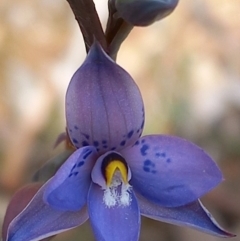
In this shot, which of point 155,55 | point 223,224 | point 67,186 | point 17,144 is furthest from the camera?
point 155,55

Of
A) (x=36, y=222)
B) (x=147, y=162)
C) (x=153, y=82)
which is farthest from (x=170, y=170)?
(x=153, y=82)

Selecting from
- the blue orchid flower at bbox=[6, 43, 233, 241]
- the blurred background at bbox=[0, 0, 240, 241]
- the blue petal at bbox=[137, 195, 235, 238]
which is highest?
the blue orchid flower at bbox=[6, 43, 233, 241]

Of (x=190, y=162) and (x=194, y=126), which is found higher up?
(x=190, y=162)

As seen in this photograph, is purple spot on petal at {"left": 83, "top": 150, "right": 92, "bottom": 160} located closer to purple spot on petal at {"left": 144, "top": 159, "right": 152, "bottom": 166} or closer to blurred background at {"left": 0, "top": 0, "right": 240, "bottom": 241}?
purple spot on petal at {"left": 144, "top": 159, "right": 152, "bottom": 166}

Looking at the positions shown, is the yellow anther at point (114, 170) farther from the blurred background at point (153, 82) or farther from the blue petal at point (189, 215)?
the blurred background at point (153, 82)

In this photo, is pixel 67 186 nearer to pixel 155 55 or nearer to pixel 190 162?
pixel 190 162

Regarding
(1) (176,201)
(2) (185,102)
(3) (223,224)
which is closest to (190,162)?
(1) (176,201)

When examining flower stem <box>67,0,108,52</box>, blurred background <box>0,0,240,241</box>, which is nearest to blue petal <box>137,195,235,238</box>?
flower stem <box>67,0,108,52</box>

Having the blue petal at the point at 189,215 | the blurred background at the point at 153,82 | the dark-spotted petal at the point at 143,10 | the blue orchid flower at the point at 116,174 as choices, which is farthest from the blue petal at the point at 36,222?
the blurred background at the point at 153,82
